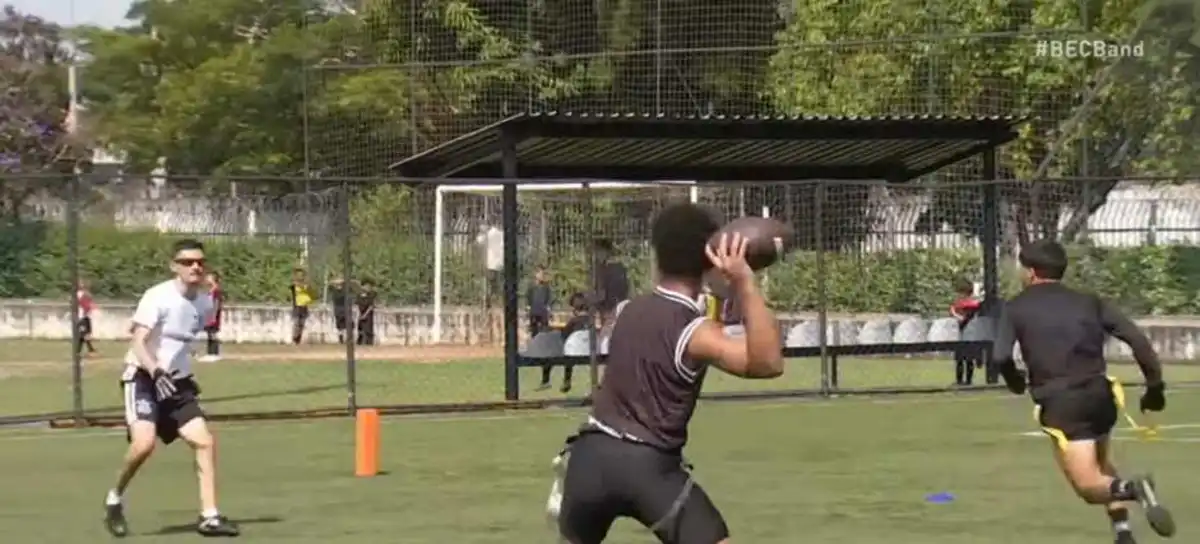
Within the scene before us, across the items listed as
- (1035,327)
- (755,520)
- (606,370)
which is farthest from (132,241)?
(606,370)

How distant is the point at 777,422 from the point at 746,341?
49.3ft

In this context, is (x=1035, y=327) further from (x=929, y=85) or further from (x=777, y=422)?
(x=929, y=85)

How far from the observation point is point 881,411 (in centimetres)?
2306

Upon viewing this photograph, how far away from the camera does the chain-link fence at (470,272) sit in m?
27.2

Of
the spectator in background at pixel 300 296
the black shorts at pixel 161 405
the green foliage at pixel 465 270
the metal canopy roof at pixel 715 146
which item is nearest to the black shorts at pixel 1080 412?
the black shorts at pixel 161 405

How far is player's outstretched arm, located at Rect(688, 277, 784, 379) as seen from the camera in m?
6.86

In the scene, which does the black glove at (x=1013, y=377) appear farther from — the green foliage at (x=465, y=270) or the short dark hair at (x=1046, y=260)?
the green foliage at (x=465, y=270)

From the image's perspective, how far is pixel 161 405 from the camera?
524 inches

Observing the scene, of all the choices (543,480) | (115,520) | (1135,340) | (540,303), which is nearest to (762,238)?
(1135,340)

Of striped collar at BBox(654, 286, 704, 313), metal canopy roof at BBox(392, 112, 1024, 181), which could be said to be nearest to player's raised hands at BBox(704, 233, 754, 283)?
striped collar at BBox(654, 286, 704, 313)

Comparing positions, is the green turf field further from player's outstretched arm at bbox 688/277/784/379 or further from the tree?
the tree

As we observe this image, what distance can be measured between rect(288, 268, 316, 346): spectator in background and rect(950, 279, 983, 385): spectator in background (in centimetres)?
1291

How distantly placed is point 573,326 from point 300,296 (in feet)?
40.9

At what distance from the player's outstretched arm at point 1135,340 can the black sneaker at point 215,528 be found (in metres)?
5.36
